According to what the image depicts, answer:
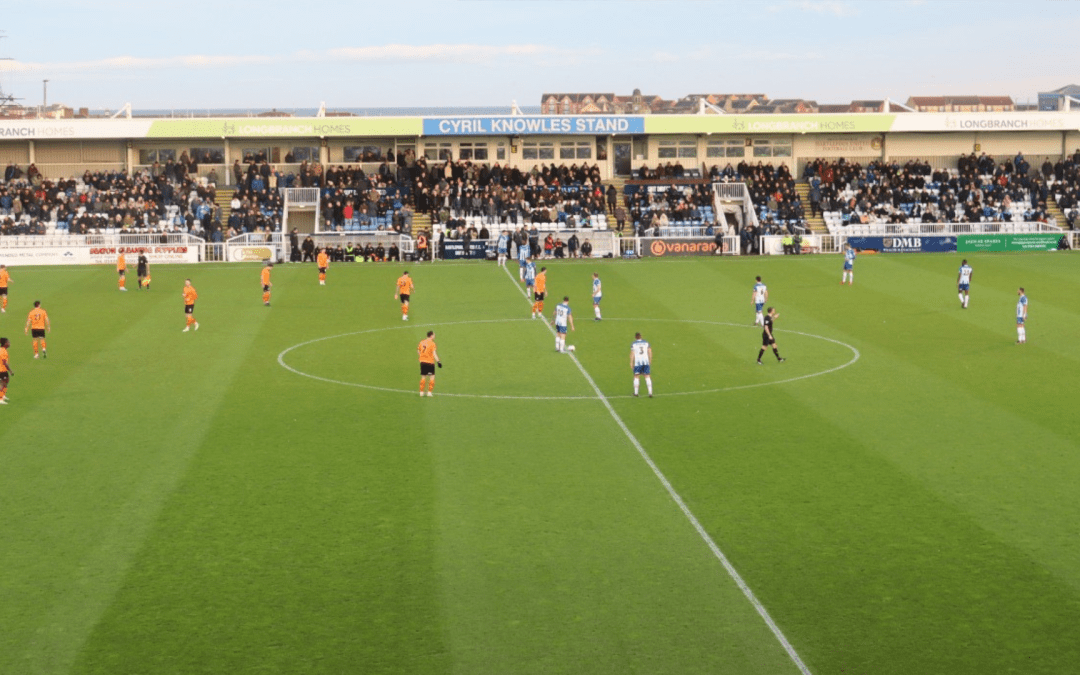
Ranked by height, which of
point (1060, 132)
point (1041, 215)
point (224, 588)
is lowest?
point (224, 588)

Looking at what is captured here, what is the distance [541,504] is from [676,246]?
156 ft

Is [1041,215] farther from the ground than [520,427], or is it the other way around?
[1041,215]

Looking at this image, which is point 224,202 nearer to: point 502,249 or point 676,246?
point 502,249

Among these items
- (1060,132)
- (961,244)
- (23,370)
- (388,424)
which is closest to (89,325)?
(23,370)

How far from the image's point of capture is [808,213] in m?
73.7

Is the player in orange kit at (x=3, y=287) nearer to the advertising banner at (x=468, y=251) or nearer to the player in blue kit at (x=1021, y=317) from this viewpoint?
the advertising banner at (x=468, y=251)

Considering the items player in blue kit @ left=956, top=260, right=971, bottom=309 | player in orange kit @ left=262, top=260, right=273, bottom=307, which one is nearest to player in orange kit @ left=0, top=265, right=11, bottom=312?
player in orange kit @ left=262, top=260, right=273, bottom=307

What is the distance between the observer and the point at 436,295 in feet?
164

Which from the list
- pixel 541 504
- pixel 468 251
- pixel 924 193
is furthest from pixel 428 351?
pixel 924 193

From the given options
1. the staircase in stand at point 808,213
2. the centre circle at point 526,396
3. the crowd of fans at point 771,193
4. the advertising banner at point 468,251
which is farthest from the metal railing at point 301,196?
the centre circle at point 526,396

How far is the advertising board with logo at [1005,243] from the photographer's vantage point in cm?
6731

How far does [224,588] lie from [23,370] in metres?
19.0

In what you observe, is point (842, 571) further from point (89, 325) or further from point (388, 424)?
point (89, 325)

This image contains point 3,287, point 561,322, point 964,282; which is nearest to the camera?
point 561,322
